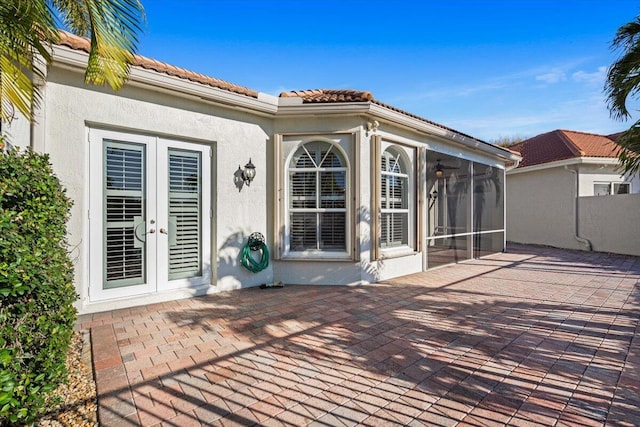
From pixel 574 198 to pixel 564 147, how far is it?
295 centimetres

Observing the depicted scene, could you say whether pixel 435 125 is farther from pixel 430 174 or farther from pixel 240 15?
pixel 240 15

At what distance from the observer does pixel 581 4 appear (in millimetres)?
8305

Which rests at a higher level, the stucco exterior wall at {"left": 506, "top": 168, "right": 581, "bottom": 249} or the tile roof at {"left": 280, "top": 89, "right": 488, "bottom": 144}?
the tile roof at {"left": 280, "top": 89, "right": 488, "bottom": 144}

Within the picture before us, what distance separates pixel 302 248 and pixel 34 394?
17.5 ft

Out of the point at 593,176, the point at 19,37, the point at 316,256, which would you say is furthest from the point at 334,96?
the point at 593,176

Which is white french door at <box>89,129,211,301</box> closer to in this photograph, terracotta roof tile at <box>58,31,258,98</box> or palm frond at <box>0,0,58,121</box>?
terracotta roof tile at <box>58,31,258,98</box>

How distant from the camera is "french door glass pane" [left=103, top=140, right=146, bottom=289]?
5176mm

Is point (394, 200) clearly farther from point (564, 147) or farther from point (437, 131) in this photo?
point (564, 147)

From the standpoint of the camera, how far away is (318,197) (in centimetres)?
713

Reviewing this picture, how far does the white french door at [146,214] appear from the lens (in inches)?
200

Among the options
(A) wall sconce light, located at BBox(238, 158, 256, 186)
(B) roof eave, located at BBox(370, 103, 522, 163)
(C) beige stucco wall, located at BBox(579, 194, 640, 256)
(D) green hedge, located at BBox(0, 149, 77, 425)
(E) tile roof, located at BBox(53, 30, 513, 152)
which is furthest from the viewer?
(C) beige stucco wall, located at BBox(579, 194, 640, 256)

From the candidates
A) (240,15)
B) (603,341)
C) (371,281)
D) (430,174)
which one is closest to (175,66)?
(240,15)

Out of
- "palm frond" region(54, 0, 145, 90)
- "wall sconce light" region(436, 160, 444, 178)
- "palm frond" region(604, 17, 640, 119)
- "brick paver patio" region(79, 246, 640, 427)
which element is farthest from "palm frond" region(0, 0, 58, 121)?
"wall sconce light" region(436, 160, 444, 178)

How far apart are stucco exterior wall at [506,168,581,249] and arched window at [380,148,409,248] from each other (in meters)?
10.2
